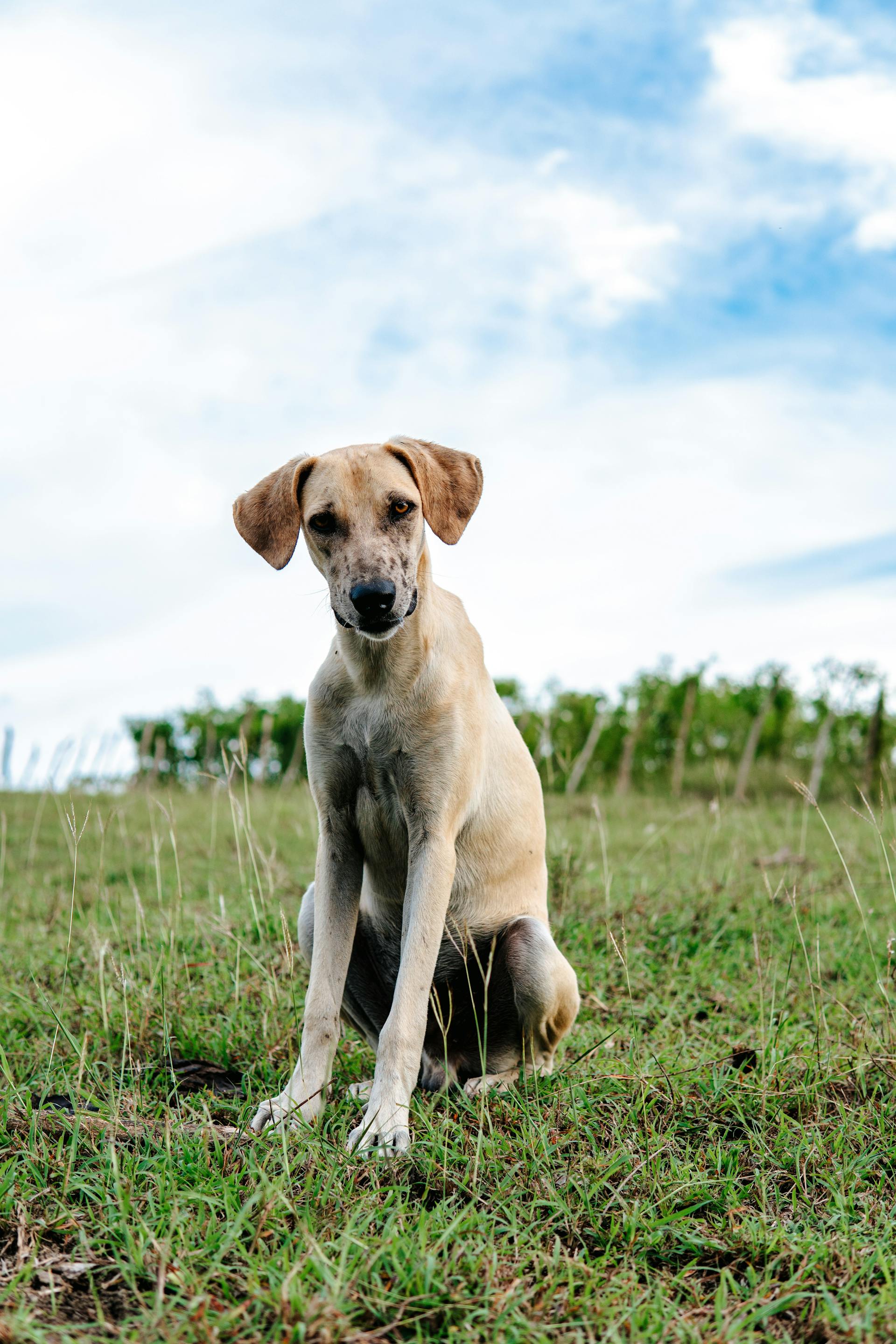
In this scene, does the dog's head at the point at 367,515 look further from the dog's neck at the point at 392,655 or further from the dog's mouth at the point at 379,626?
the dog's neck at the point at 392,655

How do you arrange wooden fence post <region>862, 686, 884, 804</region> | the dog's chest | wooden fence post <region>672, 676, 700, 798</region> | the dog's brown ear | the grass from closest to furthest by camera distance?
the grass, the dog's chest, the dog's brown ear, wooden fence post <region>862, 686, 884, 804</region>, wooden fence post <region>672, 676, 700, 798</region>

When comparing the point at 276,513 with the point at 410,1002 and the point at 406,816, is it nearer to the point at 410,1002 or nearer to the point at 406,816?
the point at 406,816

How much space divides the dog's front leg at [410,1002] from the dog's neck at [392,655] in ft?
1.81

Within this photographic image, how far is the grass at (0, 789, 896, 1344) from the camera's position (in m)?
2.15

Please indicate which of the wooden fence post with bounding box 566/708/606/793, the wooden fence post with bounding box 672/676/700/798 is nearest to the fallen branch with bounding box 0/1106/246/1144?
the wooden fence post with bounding box 566/708/606/793

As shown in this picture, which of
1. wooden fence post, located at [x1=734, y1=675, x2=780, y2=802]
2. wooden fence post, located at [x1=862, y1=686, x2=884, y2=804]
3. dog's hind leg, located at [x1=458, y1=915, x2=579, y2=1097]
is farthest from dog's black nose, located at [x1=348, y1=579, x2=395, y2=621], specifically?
wooden fence post, located at [x1=862, y1=686, x2=884, y2=804]

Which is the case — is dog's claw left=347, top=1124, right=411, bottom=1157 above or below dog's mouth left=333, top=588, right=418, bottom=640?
below

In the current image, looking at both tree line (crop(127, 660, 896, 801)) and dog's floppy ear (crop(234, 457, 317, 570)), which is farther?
tree line (crop(127, 660, 896, 801))

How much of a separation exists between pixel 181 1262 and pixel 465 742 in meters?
1.72

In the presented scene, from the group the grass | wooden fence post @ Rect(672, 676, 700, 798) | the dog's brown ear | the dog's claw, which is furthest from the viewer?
wooden fence post @ Rect(672, 676, 700, 798)

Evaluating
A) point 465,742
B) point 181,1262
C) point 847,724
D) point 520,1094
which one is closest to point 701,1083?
point 520,1094

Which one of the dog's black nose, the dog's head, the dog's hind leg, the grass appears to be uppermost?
the dog's head

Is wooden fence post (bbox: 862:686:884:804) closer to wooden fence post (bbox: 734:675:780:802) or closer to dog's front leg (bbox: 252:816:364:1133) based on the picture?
wooden fence post (bbox: 734:675:780:802)

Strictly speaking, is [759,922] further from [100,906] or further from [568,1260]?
[100,906]
